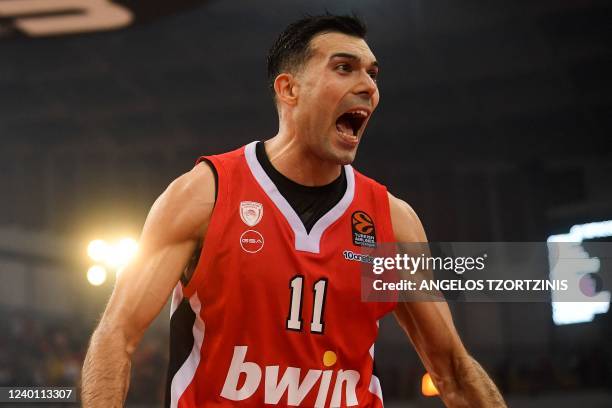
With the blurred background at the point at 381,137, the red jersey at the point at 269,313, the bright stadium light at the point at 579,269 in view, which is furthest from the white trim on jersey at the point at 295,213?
the blurred background at the point at 381,137

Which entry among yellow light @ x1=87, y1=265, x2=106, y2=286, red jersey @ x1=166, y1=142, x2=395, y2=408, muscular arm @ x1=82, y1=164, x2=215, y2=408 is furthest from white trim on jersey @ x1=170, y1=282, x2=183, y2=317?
yellow light @ x1=87, y1=265, x2=106, y2=286

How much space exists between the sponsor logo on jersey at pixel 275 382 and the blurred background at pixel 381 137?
26.0 ft

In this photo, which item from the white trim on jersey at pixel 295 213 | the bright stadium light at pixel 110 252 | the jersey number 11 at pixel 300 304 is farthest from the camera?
the bright stadium light at pixel 110 252

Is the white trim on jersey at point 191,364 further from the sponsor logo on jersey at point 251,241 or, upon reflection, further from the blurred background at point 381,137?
the blurred background at point 381,137

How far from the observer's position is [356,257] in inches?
108

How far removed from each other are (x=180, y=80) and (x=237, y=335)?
9324 mm

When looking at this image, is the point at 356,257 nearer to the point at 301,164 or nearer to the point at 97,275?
the point at 301,164

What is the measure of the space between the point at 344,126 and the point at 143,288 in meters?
0.90

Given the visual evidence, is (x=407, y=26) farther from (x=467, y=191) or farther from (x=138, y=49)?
(x=138, y=49)

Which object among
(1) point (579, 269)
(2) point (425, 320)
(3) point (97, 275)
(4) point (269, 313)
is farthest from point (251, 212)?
(3) point (97, 275)

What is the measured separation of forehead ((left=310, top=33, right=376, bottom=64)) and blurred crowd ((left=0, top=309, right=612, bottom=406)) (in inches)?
306

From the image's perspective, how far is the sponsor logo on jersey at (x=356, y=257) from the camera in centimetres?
273

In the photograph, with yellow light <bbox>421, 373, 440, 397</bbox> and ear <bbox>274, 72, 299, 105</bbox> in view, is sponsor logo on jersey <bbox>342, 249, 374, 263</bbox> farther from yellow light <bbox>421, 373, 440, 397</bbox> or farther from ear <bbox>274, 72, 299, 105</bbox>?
yellow light <bbox>421, 373, 440, 397</bbox>

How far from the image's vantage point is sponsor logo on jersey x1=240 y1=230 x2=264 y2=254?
2.61 meters
